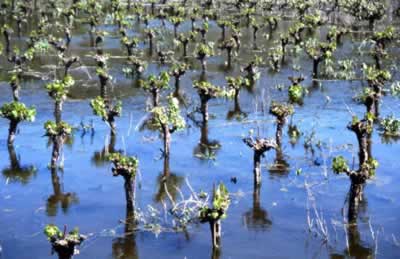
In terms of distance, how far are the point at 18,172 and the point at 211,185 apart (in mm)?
5605

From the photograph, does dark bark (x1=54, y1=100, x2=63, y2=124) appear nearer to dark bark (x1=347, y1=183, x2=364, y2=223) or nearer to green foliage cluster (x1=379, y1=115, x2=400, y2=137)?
green foliage cluster (x1=379, y1=115, x2=400, y2=137)

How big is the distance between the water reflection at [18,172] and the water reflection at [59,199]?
0.89 m

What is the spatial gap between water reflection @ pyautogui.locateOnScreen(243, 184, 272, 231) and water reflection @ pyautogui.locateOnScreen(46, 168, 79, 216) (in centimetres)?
439


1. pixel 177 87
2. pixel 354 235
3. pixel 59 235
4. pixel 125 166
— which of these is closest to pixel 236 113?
pixel 177 87

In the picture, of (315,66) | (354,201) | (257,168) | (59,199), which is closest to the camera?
(354,201)

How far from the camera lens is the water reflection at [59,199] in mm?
16356

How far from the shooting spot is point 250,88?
28.7 metres

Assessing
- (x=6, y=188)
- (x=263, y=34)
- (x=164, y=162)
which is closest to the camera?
(x=6, y=188)

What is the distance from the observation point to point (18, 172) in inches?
746

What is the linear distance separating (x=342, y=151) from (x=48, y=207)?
29.7ft

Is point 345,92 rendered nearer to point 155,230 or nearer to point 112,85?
point 112,85

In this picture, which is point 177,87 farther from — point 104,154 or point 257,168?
point 257,168

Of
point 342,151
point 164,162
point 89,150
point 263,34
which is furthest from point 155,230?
point 263,34

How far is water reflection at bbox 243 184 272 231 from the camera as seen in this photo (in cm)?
1537
